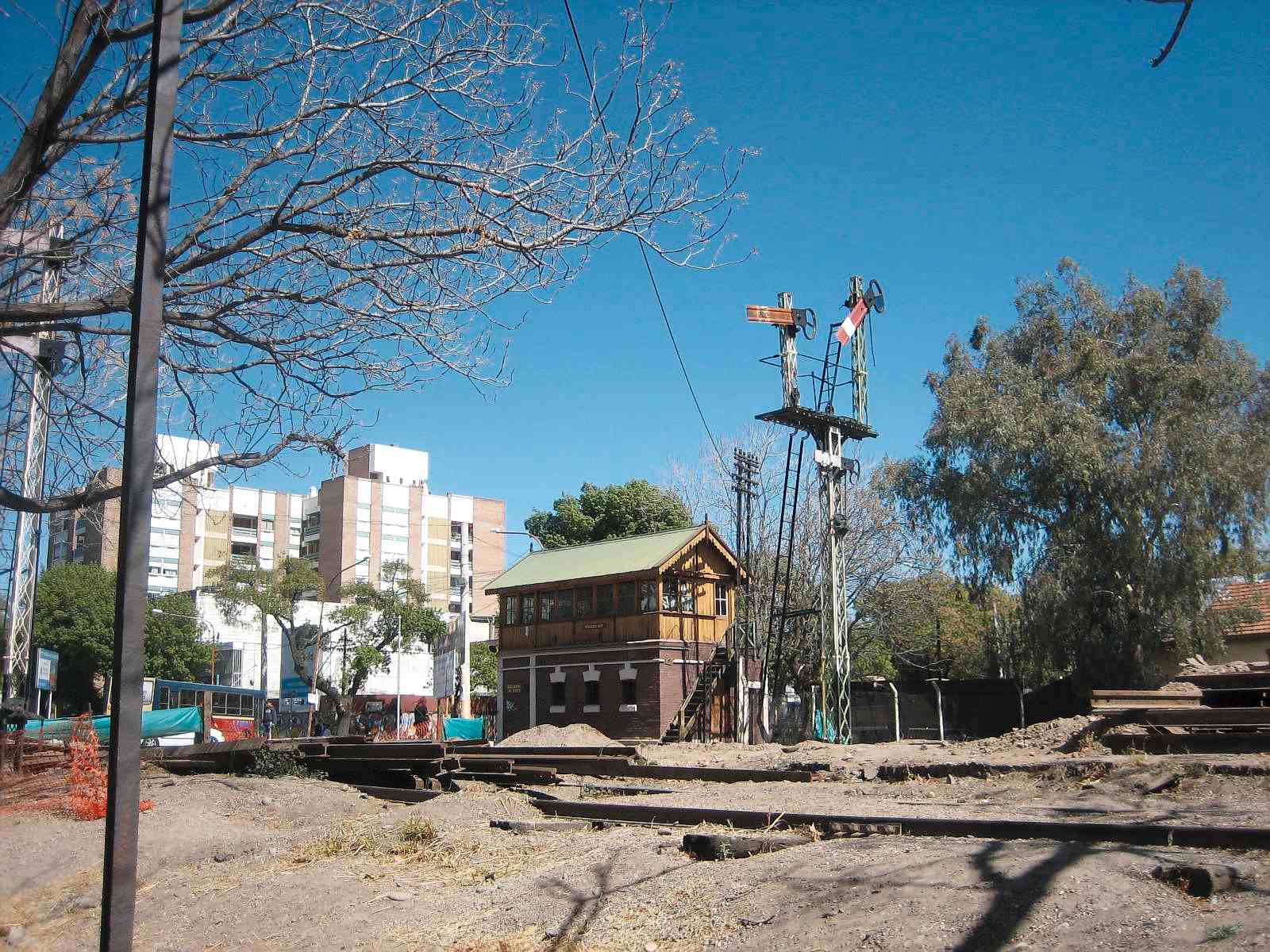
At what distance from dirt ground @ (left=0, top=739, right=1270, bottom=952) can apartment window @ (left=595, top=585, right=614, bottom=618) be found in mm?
24269

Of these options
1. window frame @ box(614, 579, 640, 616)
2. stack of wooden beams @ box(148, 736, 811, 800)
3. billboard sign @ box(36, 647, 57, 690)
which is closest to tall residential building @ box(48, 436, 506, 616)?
window frame @ box(614, 579, 640, 616)

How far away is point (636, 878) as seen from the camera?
8867 millimetres

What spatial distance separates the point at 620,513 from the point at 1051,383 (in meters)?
27.5

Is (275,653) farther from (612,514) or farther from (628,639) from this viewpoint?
(628,639)

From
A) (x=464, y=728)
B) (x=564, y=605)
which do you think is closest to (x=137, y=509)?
(x=564, y=605)

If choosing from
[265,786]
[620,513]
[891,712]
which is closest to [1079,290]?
[891,712]

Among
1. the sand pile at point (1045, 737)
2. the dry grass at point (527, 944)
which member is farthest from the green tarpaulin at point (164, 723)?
the dry grass at point (527, 944)

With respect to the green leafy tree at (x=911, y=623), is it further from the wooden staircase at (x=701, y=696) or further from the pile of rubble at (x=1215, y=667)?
the pile of rubble at (x=1215, y=667)

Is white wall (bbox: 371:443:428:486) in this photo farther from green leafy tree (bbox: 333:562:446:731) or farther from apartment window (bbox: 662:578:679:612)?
apartment window (bbox: 662:578:679:612)

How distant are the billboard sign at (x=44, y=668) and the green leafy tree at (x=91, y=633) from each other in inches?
1515

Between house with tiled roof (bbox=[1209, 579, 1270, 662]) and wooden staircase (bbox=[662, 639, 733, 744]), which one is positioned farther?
house with tiled roof (bbox=[1209, 579, 1270, 662])

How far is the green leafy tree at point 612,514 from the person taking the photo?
5794 centimetres

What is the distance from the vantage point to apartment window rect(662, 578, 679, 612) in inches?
1522

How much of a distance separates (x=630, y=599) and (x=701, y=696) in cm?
433
